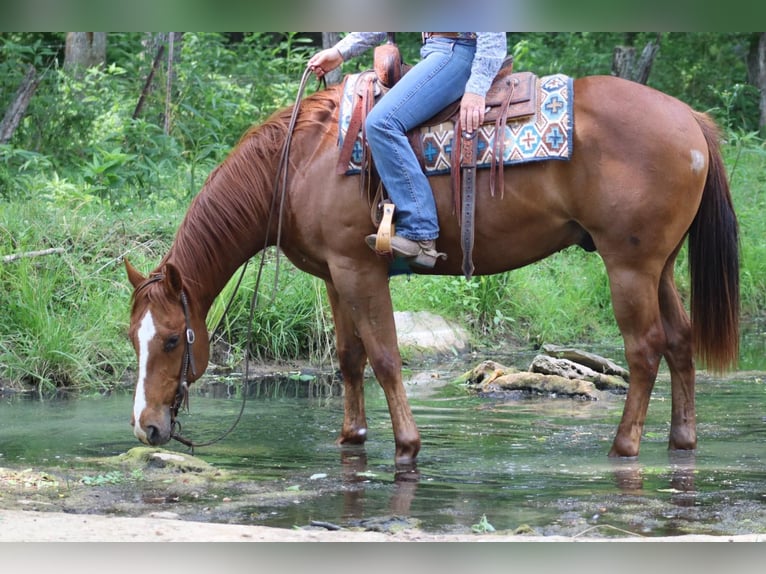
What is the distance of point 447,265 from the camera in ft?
17.4

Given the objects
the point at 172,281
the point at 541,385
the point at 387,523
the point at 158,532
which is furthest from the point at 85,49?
the point at 158,532

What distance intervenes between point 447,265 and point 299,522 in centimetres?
189

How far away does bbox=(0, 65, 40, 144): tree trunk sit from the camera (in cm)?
1088

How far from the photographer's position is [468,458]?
5184 millimetres

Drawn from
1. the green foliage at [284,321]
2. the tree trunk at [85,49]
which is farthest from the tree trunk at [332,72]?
the green foliage at [284,321]

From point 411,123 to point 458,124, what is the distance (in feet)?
0.79

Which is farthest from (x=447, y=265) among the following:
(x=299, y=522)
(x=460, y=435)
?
(x=299, y=522)

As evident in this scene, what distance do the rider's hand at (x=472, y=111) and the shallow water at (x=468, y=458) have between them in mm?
1655

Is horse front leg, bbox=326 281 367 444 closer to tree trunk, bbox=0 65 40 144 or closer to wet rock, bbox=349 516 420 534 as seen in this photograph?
wet rock, bbox=349 516 420 534

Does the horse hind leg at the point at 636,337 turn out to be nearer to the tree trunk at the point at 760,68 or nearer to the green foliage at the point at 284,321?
the green foliage at the point at 284,321

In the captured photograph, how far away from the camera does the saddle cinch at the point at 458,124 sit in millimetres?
4973

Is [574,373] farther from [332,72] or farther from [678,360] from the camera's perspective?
[332,72]

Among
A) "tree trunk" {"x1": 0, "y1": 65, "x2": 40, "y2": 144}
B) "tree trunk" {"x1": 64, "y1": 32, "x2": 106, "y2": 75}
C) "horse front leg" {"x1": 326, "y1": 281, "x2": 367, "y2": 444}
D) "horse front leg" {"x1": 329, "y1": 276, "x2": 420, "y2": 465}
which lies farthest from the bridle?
Result: "tree trunk" {"x1": 64, "y1": 32, "x2": 106, "y2": 75}
